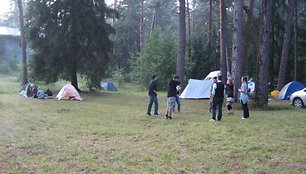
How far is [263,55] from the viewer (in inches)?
802

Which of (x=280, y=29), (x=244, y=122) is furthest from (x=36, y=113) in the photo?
(x=280, y=29)

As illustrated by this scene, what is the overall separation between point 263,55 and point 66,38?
15.8 metres

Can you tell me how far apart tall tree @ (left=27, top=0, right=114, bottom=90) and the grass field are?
1551 centimetres

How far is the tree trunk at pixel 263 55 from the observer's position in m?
20.3

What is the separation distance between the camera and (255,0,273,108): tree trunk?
66.5 ft

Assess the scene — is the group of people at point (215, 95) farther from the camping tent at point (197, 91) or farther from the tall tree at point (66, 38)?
the tall tree at point (66, 38)

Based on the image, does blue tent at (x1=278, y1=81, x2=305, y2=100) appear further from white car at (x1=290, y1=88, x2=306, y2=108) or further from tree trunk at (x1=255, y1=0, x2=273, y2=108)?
tree trunk at (x1=255, y1=0, x2=273, y2=108)

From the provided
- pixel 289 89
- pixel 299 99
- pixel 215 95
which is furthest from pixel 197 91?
pixel 215 95

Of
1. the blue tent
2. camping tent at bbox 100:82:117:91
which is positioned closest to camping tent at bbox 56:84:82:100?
camping tent at bbox 100:82:117:91

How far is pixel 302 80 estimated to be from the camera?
3688 cm

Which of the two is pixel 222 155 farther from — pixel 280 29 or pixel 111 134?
pixel 280 29

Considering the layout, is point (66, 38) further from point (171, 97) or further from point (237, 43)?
point (171, 97)

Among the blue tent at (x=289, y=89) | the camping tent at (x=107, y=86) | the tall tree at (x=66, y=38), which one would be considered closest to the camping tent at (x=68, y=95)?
the tall tree at (x=66, y=38)

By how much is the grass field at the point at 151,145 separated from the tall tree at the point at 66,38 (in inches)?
611
